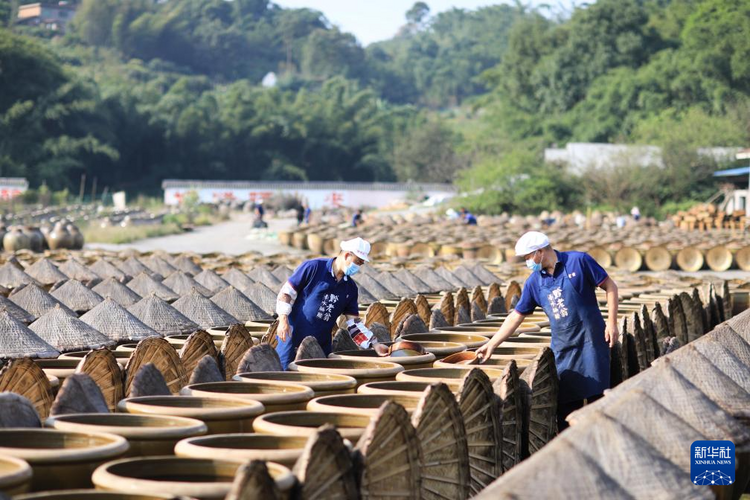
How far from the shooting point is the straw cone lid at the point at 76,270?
13.7 m

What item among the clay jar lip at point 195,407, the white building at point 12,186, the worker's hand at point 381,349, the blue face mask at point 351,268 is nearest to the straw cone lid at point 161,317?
the blue face mask at point 351,268

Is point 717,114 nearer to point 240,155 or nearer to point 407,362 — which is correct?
point 240,155

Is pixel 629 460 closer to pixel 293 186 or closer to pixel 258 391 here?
pixel 258 391

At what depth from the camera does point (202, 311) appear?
9648 mm

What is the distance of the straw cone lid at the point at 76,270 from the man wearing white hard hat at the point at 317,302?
22.7 ft

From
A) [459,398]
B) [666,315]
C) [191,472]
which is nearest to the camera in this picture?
[191,472]

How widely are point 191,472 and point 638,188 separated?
40734mm

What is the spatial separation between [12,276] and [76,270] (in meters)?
1.18

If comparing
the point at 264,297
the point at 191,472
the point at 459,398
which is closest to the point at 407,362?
the point at 459,398

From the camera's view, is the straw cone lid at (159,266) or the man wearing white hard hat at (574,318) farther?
the straw cone lid at (159,266)

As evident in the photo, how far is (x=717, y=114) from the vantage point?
51.2 meters

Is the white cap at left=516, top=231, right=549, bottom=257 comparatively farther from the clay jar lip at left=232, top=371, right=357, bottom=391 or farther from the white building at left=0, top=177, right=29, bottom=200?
the white building at left=0, top=177, right=29, bottom=200

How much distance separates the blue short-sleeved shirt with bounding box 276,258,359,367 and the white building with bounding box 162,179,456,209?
46.7 meters

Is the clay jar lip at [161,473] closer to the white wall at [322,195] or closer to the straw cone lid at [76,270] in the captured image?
the straw cone lid at [76,270]
